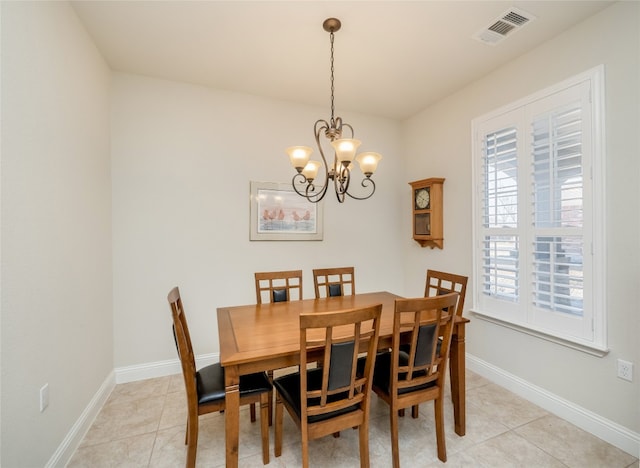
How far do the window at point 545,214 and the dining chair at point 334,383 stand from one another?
5.52ft

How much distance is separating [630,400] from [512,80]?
8.39ft

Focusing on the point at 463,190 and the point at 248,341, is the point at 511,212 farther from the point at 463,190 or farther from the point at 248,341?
the point at 248,341

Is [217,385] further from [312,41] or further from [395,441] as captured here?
[312,41]

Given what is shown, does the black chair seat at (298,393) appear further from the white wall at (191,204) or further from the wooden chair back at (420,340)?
the white wall at (191,204)

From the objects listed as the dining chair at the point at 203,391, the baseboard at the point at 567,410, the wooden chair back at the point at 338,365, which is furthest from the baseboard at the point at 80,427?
the baseboard at the point at 567,410

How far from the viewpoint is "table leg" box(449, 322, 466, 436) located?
2.02 m

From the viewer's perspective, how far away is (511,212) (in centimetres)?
263

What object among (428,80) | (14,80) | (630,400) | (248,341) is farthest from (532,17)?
(14,80)

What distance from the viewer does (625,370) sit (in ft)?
6.34

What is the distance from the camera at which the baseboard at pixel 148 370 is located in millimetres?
2775

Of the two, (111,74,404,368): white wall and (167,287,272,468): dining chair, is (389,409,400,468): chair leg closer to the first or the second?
(167,287,272,468): dining chair

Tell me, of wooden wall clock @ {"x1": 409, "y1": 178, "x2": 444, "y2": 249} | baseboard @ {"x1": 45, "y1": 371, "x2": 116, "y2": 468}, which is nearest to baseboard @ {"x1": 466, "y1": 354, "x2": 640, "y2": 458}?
wooden wall clock @ {"x1": 409, "y1": 178, "x2": 444, "y2": 249}

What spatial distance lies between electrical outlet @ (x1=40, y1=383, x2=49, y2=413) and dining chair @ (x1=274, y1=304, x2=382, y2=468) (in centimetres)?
126

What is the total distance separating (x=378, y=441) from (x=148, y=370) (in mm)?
2220
